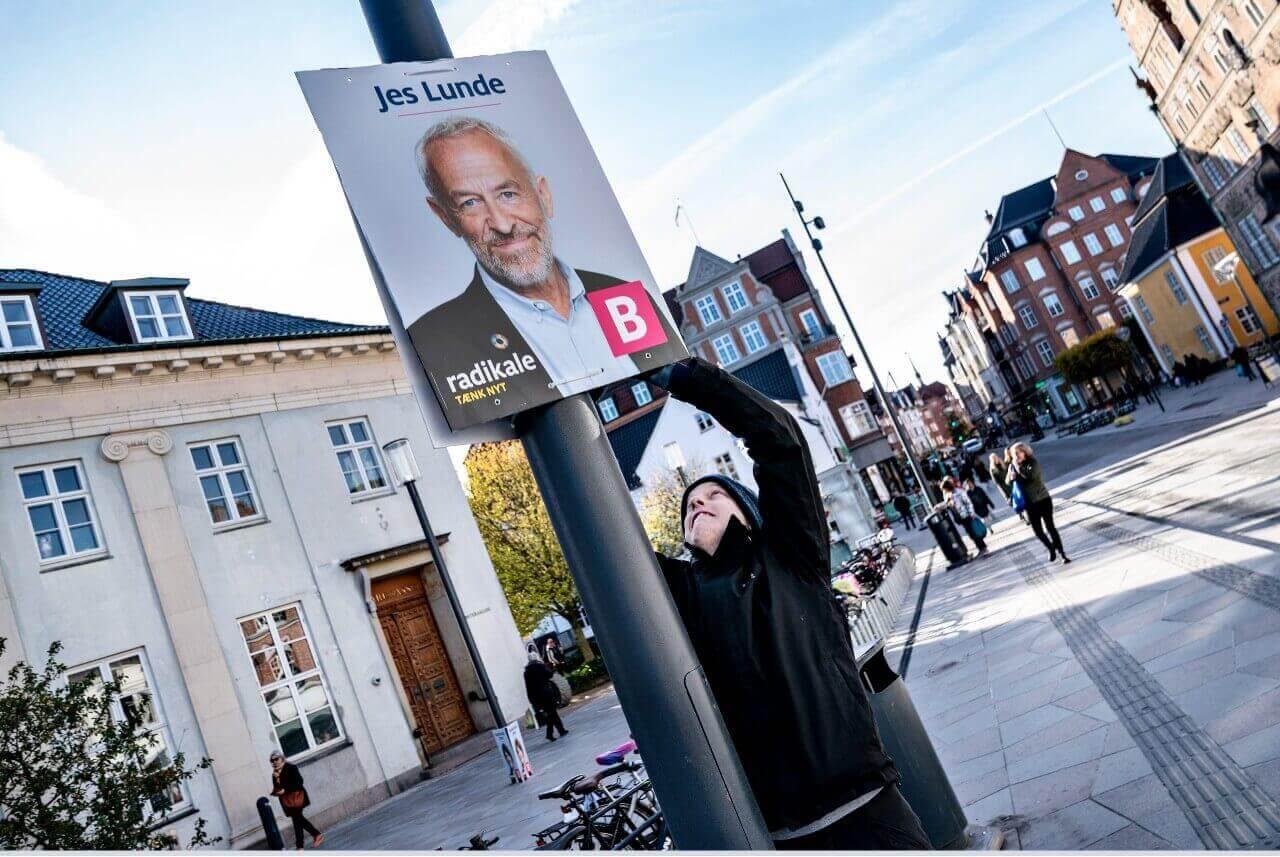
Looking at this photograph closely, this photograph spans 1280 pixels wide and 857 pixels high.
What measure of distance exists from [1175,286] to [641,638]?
68143 mm

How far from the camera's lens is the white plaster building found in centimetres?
1630

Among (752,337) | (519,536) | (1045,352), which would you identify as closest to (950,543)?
(519,536)

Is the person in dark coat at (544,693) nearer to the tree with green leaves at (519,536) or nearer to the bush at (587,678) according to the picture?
the bush at (587,678)

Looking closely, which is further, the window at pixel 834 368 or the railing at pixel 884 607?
the window at pixel 834 368

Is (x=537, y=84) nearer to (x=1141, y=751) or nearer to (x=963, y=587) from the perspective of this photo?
(x=1141, y=751)

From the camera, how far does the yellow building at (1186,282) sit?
54.1 m

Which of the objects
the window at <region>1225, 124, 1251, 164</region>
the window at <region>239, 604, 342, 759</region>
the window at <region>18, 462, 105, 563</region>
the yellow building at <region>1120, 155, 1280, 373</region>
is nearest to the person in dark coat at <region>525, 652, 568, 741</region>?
the window at <region>239, 604, 342, 759</region>

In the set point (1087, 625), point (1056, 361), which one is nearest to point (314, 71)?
point (1087, 625)

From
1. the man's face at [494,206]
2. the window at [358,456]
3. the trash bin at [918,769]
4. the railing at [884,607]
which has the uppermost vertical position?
the window at [358,456]

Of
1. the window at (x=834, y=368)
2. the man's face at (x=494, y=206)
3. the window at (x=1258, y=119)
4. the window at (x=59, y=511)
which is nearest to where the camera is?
the man's face at (x=494, y=206)

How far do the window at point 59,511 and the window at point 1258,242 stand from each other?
49.3 metres

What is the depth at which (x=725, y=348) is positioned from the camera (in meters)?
Result: 51.4

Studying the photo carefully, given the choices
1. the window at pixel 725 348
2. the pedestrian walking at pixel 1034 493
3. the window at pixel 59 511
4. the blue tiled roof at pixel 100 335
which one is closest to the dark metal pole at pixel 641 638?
the pedestrian walking at pixel 1034 493

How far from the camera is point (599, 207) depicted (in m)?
3.29
